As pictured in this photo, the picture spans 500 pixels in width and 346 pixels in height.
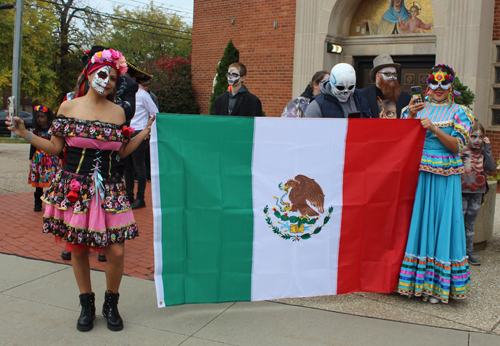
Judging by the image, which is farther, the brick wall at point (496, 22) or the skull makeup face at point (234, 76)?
the brick wall at point (496, 22)

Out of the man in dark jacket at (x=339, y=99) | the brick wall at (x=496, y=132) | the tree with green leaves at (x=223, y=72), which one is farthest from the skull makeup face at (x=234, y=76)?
the tree with green leaves at (x=223, y=72)

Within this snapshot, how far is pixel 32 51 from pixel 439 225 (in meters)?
34.4

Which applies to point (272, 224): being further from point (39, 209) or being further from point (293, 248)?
point (39, 209)

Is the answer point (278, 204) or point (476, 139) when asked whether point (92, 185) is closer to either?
point (278, 204)

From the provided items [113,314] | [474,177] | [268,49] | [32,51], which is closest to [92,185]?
[113,314]

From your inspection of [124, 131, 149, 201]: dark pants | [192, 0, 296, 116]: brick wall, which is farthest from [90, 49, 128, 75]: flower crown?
[192, 0, 296, 116]: brick wall

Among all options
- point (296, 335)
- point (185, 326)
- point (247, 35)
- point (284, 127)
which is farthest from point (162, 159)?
point (247, 35)

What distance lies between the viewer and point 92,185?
11.4ft

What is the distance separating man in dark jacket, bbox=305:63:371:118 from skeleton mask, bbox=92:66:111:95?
1.90 metres

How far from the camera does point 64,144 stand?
3.57 m

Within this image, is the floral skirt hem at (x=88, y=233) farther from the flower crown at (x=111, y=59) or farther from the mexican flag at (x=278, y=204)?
the flower crown at (x=111, y=59)

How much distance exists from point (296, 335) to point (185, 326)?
0.84 metres

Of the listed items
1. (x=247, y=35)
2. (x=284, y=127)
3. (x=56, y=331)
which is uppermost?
(x=247, y=35)

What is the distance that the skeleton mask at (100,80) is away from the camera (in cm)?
349
